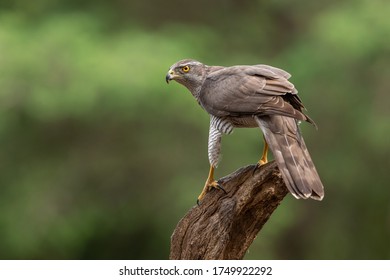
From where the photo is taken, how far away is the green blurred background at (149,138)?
980cm

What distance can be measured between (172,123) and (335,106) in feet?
7.03

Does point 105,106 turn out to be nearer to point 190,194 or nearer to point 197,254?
point 190,194

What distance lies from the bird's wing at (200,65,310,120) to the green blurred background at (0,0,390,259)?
3.51m

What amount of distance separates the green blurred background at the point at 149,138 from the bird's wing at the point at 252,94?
11.5 ft

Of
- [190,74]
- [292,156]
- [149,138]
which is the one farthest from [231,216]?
[149,138]

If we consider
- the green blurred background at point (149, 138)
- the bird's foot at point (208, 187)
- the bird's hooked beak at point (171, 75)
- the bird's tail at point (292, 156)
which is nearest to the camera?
the bird's tail at point (292, 156)

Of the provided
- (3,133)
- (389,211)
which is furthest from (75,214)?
(389,211)

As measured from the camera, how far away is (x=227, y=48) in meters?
11.8

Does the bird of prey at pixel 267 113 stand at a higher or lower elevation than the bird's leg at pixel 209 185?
higher

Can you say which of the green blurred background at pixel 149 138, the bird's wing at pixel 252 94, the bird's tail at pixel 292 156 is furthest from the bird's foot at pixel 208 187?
the green blurred background at pixel 149 138

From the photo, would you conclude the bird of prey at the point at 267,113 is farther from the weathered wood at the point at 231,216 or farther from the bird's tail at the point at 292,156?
the weathered wood at the point at 231,216

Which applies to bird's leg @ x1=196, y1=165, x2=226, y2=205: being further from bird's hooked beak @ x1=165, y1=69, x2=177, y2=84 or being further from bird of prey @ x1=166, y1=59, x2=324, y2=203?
bird's hooked beak @ x1=165, y1=69, x2=177, y2=84

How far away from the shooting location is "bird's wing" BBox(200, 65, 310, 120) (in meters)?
5.45

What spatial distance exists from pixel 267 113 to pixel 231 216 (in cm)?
74
